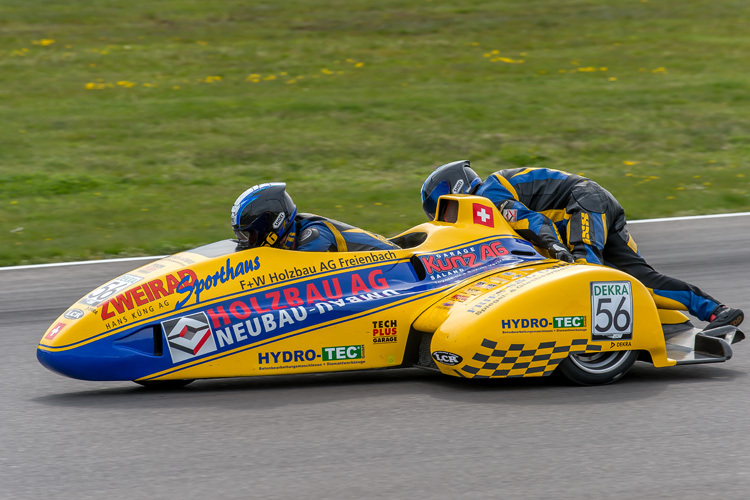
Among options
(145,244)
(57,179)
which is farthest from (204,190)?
(145,244)

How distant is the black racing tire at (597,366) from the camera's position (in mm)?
5734

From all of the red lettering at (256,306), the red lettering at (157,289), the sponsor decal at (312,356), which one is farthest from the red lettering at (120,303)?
the sponsor decal at (312,356)

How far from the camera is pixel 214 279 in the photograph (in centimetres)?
565

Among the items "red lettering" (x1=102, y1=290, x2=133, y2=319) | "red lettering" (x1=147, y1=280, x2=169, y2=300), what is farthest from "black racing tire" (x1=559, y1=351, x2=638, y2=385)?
"red lettering" (x1=102, y1=290, x2=133, y2=319)

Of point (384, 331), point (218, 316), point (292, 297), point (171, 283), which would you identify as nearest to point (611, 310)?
point (384, 331)

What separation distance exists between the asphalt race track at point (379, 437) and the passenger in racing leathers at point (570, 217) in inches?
19.3

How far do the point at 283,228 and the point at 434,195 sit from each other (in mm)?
1191

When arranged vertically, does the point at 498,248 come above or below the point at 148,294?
above

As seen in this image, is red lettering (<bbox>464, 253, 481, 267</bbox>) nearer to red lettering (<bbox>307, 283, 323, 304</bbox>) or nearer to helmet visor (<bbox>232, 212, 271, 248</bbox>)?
red lettering (<bbox>307, 283, 323, 304</bbox>)

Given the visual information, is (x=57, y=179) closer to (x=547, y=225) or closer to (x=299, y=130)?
(x=299, y=130)

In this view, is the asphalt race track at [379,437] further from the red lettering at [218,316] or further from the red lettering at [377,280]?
the red lettering at [377,280]

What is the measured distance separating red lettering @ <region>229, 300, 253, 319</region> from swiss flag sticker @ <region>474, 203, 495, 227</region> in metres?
1.57

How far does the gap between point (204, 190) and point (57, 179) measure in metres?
1.98

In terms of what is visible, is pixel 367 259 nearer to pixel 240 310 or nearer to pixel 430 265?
pixel 430 265
